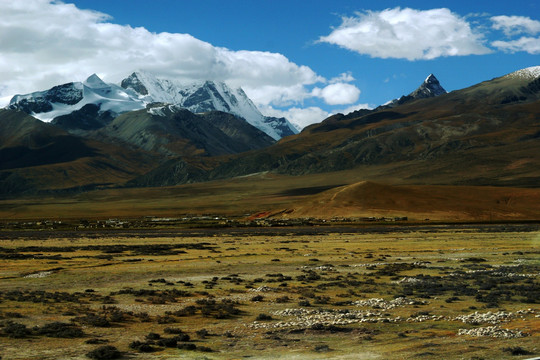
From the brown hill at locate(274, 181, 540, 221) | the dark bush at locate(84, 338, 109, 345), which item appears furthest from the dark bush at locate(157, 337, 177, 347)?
the brown hill at locate(274, 181, 540, 221)

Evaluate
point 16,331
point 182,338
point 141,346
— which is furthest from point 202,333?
point 16,331

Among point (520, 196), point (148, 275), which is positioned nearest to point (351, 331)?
point (148, 275)

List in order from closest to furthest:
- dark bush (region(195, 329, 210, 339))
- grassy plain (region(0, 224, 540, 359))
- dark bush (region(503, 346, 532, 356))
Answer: dark bush (region(503, 346, 532, 356)) < grassy plain (region(0, 224, 540, 359)) < dark bush (region(195, 329, 210, 339))

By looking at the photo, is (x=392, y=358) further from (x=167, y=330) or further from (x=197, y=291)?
(x=197, y=291)

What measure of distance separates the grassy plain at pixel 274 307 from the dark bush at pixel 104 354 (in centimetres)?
50

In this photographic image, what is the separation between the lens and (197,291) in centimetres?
3953

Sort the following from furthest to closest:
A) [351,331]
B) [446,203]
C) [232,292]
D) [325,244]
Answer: [446,203] < [325,244] < [232,292] < [351,331]

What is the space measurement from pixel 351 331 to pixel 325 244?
60702 mm

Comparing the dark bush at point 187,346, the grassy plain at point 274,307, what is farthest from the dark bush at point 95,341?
the dark bush at point 187,346

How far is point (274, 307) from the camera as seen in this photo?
1308 inches

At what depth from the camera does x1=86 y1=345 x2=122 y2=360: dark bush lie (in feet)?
69.4

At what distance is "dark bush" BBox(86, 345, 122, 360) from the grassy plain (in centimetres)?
50

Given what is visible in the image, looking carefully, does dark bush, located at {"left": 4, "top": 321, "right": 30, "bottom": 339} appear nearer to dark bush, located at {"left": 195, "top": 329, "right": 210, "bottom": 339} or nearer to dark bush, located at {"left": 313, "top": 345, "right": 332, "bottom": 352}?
dark bush, located at {"left": 195, "top": 329, "right": 210, "bottom": 339}

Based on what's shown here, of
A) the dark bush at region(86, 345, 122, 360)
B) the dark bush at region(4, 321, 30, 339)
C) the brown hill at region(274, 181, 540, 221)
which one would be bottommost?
the brown hill at region(274, 181, 540, 221)
